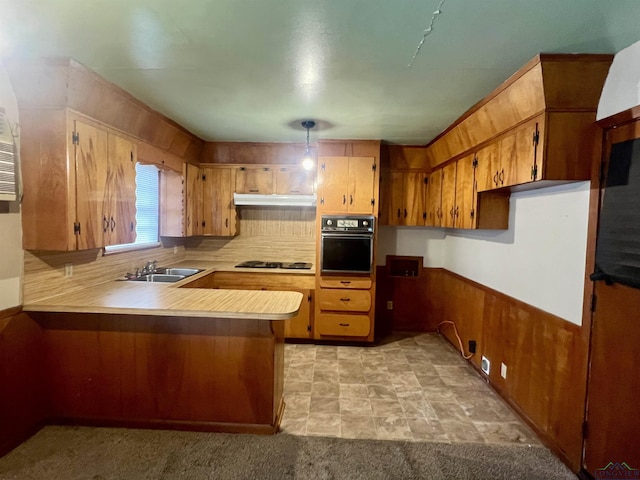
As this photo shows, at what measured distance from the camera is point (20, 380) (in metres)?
2.10

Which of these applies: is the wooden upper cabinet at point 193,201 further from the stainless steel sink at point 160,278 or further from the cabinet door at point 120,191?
the cabinet door at point 120,191

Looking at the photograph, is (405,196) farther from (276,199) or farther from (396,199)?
(276,199)

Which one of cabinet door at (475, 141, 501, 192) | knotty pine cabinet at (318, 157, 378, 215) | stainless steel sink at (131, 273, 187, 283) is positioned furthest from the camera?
knotty pine cabinet at (318, 157, 378, 215)

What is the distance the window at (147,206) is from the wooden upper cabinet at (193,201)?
351mm

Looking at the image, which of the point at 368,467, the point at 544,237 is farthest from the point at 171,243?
the point at 544,237

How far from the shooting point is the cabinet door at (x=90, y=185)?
7.19ft

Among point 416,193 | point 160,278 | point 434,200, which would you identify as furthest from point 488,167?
point 160,278

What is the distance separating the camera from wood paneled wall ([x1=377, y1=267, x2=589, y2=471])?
6.51 feet

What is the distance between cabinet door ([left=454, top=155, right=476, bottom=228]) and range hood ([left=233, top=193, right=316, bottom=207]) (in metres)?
1.65

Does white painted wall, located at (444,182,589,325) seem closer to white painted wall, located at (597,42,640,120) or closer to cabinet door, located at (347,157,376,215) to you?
white painted wall, located at (597,42,640,120)

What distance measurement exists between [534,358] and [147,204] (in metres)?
4.07

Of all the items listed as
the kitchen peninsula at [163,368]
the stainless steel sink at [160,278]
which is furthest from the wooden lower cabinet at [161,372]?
the stainless steel sink at [160,278]

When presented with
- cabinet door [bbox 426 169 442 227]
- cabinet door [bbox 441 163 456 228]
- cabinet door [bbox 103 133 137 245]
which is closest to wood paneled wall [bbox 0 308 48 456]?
cabinet door [bbox 103 133 137 245]

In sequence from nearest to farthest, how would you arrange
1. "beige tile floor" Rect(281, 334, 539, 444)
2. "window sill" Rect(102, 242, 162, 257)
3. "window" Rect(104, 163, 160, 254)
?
1. "beige tile floor" Rect(281, 334, 539, 444)
2. "window sill" Rect(102, 242, 162, 257)
3. "window" Rect(104, 163, 160, 254)
